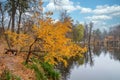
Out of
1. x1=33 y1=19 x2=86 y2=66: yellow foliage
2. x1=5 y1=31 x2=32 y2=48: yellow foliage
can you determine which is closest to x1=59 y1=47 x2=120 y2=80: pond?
x1=5 y1=31 x2=32 y2=48: yellow foliage

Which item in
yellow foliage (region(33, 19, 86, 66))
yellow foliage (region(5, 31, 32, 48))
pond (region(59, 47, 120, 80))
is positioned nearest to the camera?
yellow foliage (region(33, 19, 86, 66))

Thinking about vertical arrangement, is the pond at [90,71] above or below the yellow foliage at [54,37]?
below

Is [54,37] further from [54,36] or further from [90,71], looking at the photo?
[90,71]

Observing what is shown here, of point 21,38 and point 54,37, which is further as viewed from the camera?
point 21,38

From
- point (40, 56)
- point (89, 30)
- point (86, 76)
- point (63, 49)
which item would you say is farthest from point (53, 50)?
point (89, 30)

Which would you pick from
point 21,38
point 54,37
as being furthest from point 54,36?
point 21,38

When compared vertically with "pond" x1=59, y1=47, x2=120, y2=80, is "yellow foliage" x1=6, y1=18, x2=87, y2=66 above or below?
above

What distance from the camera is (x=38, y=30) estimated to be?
14.7 meters

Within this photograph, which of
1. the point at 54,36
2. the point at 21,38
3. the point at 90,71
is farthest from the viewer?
the point at 90,71

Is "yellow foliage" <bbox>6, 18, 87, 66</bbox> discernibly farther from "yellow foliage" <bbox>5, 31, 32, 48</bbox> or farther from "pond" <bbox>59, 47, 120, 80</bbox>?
"pond" <bbox>59, 47, 120, 80</bbox>

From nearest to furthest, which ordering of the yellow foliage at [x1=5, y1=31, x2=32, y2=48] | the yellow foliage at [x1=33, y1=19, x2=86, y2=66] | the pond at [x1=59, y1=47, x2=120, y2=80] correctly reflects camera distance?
the yellow foliage at [x1=33, y1=19, x2=86, y2=66]
the yellow foliage at [x1=5, y1=31, x2=32, y2=48]
the pond at [x1=59, y1=47, x2=120, y2=80]

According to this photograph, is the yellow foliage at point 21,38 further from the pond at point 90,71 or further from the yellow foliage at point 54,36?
the pond at point 90,71

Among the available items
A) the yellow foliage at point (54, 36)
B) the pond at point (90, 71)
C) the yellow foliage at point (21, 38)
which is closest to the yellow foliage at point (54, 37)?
the yellow foliage at point (54, 36)

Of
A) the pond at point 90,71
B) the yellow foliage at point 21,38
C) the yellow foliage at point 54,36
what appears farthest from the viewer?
the pond at point 90,71
